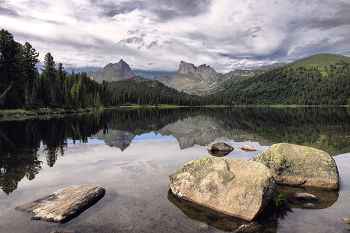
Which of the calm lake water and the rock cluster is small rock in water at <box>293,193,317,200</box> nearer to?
the rock cluster

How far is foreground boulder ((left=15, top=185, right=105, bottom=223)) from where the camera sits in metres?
9.60

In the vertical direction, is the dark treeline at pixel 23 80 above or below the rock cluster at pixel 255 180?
above

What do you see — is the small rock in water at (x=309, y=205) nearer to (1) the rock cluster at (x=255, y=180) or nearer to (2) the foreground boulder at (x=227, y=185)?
(1) the rock cluster at (x=255, y=180)

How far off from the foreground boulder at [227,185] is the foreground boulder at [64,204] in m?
5.32

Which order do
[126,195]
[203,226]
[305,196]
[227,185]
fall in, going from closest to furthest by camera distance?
[203,226] → [227,185] → [305,196] → [126,195]

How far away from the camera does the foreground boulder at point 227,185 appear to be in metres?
10.2

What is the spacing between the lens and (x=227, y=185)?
36.5 ft

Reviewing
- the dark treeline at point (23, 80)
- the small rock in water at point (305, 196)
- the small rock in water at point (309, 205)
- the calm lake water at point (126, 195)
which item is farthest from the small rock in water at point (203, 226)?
the dark treeline at point (23, 80)

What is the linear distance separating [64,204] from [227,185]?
9.52 metres

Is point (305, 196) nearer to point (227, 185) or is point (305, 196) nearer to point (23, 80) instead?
point (227, 185)

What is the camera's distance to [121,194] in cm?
1254

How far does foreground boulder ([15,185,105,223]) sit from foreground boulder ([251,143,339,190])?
13746mm

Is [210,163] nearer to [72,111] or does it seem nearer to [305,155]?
[305,155]

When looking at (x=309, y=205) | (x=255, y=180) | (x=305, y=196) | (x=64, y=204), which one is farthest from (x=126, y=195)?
(x=305, y=196)
